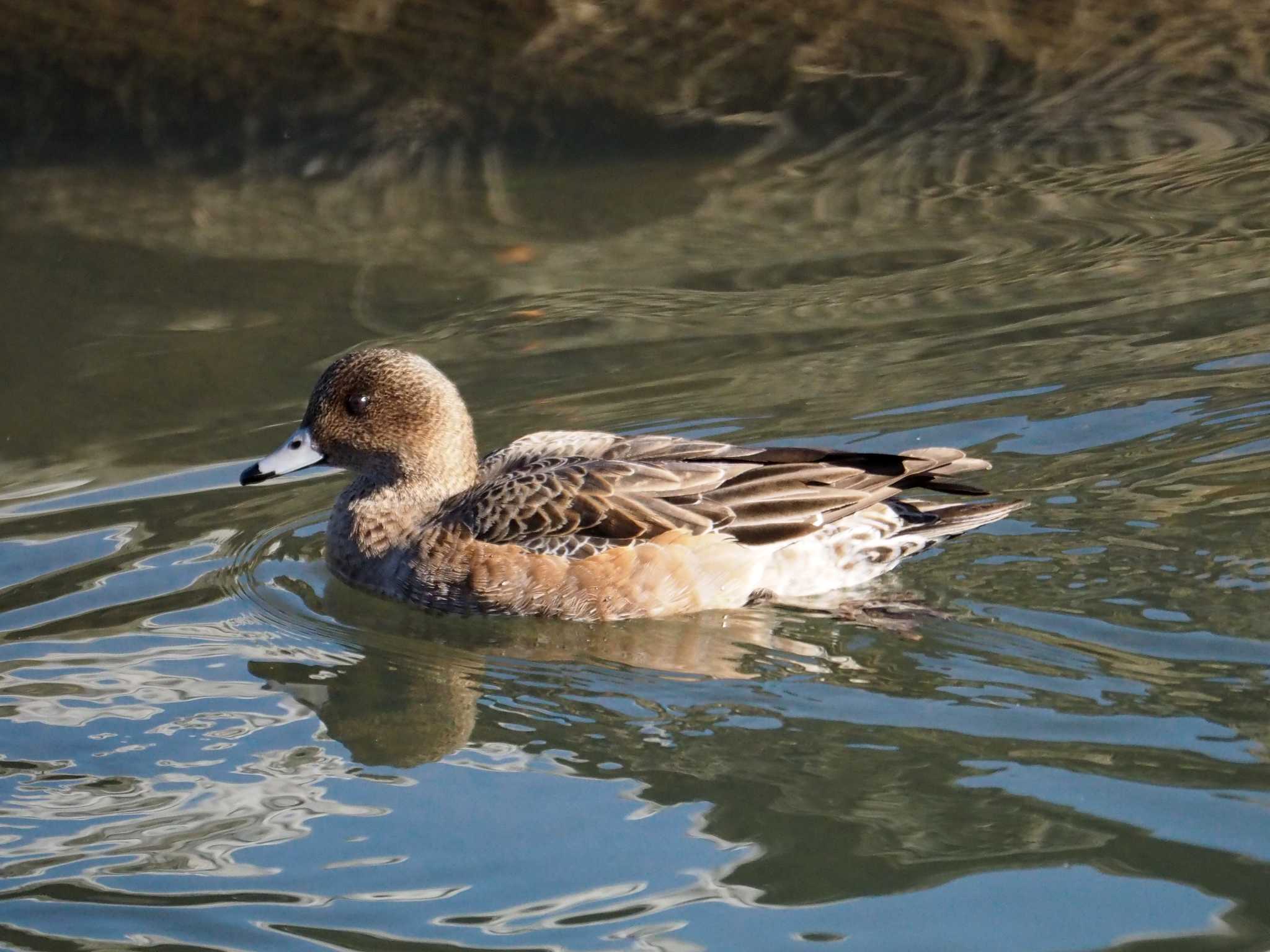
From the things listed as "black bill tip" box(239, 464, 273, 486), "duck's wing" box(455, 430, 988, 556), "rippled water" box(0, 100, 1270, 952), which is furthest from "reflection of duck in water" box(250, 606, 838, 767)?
"black bill tip" box(239, 464, 273, 486)

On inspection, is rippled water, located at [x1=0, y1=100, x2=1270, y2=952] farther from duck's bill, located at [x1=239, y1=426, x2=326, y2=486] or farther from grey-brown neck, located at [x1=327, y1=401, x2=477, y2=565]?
duck's bill, located at [x1=239, y1=426, x2=326, y2=486]

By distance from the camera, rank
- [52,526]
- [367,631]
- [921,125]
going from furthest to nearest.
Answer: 1. [921,125]
2. [52,526]
3. [367,631]

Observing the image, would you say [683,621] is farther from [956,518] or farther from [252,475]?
[252,475]

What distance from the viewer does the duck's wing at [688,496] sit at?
20.2 feet

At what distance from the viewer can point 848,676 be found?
5.48 meters

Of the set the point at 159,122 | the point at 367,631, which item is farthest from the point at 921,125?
the point at 367,631

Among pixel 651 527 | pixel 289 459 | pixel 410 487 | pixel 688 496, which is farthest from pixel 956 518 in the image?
pixel 289 459

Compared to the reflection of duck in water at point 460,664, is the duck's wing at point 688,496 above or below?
above

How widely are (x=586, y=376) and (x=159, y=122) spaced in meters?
3.73

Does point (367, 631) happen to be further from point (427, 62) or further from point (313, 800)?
point (427, 62)

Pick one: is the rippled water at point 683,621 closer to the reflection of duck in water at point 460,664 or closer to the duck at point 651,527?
the reflection of duck in water at point 460,664

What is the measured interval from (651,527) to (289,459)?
1.39 m

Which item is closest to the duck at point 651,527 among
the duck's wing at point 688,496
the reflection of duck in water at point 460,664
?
the duck's wing at point 688,496

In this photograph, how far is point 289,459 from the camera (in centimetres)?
659
